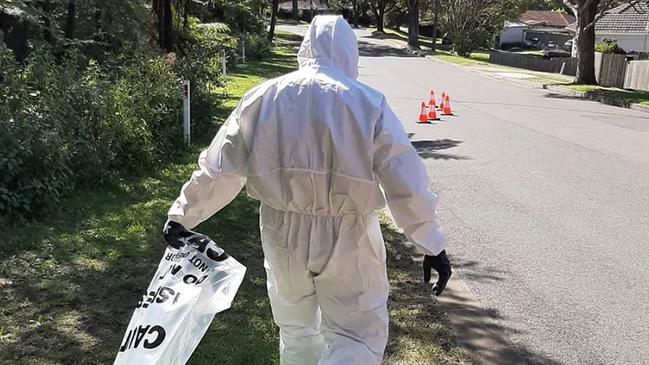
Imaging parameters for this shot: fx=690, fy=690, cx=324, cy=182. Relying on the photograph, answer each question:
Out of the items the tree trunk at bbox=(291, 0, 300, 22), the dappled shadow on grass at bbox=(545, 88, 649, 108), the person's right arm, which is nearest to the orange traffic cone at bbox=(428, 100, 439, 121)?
the dappled shadow on grass at bbox=(545, 88, 649, 108)

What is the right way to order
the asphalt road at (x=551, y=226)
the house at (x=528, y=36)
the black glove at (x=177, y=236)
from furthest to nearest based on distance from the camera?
1. the house at (x=528, y=36)
2. the asphalt road at (x=551, y=226)
3. the black glove at (x=177, y=236)

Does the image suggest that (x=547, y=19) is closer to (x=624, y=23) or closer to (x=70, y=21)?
(x=624, y=23)

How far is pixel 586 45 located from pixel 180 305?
92.0 ft

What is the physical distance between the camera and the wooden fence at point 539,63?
36.8 meters

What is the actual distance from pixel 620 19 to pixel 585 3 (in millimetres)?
31365

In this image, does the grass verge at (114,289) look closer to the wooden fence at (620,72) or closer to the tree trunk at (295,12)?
the wooden fence at (620,72)

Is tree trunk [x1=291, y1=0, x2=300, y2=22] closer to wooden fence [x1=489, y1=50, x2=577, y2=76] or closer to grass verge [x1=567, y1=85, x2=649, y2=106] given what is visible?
→ wooden fence [x1=489, y1=50, x2=577, y2=76]

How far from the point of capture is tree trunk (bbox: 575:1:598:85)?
27.0 meters

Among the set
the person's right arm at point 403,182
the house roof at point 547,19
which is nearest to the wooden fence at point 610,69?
the person's right arm at point 403,182

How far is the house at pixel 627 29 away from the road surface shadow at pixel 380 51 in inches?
642

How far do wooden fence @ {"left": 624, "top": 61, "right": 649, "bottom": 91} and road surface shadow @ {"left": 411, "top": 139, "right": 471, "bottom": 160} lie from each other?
18.3m

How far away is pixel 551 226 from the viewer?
6.95 m

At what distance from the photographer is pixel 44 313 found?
4.28 metres

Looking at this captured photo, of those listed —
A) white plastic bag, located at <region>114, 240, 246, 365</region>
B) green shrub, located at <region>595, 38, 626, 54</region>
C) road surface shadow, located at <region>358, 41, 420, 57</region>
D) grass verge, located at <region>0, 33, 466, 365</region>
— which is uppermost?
green shrub, located at <region>595, 38, 626, 54</region>
